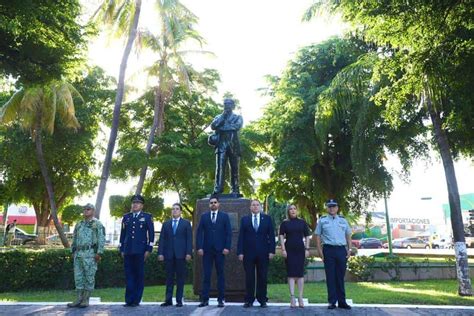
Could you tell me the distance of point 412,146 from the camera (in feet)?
57.4

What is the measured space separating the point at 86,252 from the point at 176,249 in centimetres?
153

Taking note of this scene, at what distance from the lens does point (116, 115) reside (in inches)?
654

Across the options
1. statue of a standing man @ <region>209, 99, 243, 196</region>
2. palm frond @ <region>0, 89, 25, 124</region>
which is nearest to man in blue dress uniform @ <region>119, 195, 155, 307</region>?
statue of a standing man @ <region>209, 99, 243, 196</region>

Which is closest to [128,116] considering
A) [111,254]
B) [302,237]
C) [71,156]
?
[71,156]

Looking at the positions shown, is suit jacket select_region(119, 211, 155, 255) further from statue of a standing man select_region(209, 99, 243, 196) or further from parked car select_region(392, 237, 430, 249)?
parked car select_region(392, 237, 430, 249)

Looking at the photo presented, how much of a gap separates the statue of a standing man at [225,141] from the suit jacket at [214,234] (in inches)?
69.6

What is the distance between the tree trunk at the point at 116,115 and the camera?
624 inches

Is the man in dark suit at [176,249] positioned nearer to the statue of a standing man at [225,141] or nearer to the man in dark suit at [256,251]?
the man in dark suit at [256,251]

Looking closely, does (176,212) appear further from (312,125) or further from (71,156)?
(71,156)

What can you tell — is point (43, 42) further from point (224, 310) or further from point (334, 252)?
point (334, 252)

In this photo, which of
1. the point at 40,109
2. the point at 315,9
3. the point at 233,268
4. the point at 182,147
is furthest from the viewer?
the point at 182,147

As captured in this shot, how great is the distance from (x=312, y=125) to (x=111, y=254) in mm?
12096

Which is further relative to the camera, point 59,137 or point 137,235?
point 59,137

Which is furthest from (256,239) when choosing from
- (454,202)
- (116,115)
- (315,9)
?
(116,115)
